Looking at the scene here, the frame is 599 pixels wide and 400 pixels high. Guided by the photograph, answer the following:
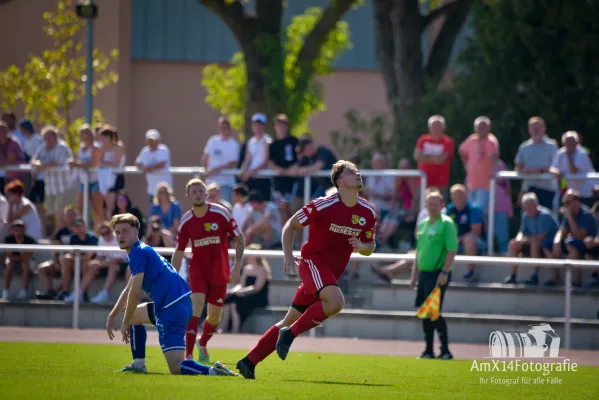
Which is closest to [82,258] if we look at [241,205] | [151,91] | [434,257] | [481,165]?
[241,205]

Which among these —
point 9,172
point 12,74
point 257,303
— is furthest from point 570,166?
point 12,74

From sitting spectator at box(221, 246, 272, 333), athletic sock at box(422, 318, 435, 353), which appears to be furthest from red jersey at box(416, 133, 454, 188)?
athletic sock at box(422, 318, 435, 353)

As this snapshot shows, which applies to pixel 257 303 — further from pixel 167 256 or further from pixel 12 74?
pixel 12 74

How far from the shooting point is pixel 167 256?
1855cm

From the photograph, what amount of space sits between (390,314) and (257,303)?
6.68 ft

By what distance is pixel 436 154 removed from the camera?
1902cm

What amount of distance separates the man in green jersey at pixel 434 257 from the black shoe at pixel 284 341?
15.1 ft

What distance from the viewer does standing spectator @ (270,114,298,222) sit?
19797mm

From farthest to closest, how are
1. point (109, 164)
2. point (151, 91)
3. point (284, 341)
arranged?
point (151, 91), point (109, 164), point (284, 341)

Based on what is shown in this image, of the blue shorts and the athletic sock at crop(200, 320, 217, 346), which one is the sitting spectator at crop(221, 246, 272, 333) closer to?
the athletic sock at crop(200, 320, 217, 346)

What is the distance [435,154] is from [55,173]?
6620 mm

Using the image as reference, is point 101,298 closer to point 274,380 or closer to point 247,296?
point 247,296

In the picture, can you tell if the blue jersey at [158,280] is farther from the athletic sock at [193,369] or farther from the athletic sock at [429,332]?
the athletic sock at [429,332]

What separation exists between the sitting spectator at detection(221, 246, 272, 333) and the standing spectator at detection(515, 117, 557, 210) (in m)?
4.30
